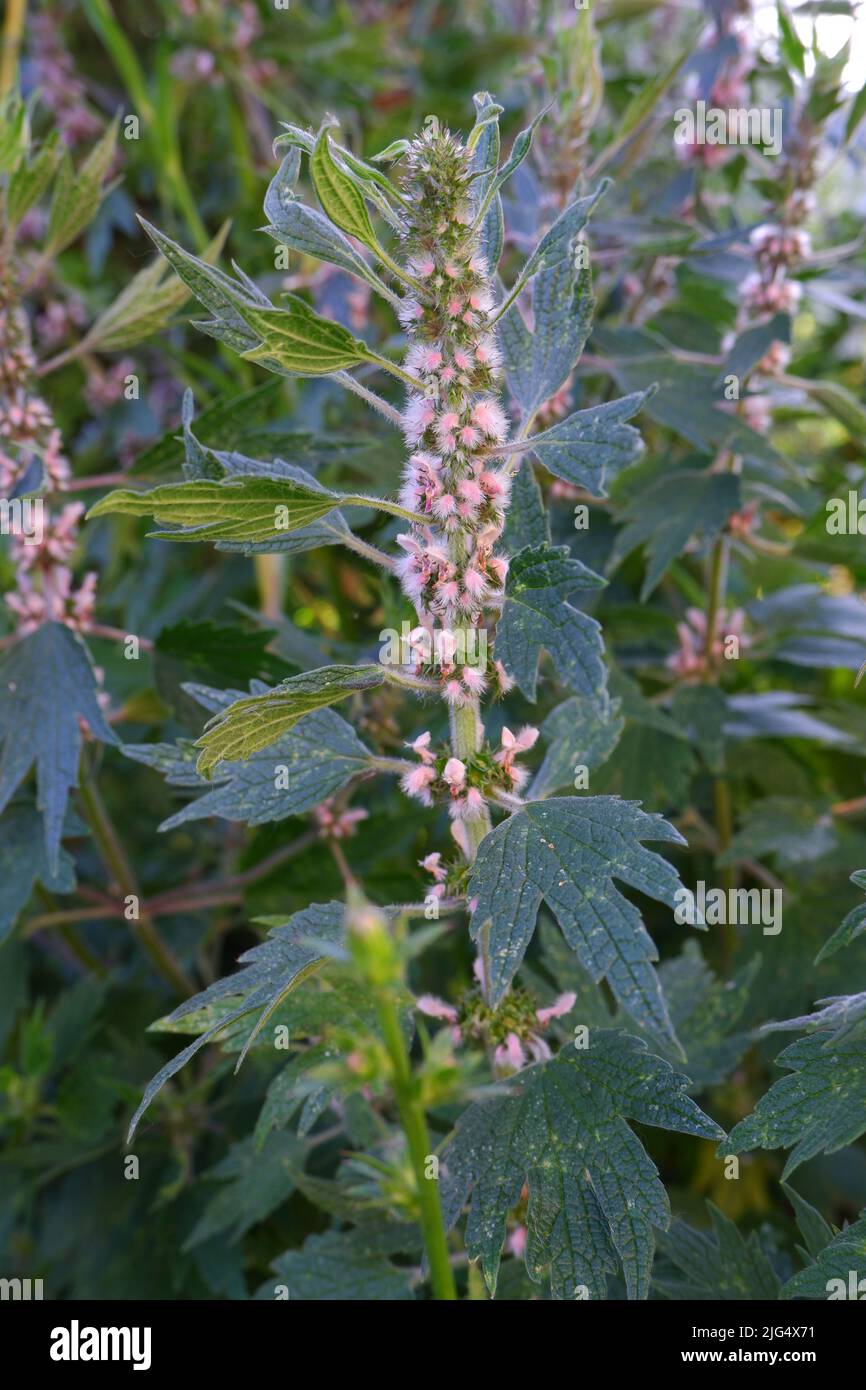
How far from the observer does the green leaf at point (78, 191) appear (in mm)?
1206

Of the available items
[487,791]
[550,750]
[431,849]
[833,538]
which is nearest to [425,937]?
[487,791]

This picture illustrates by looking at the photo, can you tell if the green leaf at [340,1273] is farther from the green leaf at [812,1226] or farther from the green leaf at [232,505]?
the green leaf at [232,505]

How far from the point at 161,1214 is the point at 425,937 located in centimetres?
97

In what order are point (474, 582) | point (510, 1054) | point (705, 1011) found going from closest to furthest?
point (474, 582) → point (510, 1054) → point (705, 1011)

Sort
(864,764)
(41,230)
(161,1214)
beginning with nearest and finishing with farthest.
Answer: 1. (161,1214)
2. (864,764)
3. (41,230)

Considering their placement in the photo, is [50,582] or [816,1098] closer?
[816,1098]

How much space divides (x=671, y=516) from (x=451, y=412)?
547mm

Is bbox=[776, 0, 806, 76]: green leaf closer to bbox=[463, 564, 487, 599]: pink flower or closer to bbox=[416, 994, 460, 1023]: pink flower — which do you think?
bbox=[463, 564, 487, 599]: pink flower

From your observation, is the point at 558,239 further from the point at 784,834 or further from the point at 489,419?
the point at 784,834

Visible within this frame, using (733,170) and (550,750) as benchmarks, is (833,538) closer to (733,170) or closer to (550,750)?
(733,170)

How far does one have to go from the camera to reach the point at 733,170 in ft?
5.44

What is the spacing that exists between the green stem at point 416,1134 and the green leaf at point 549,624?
0.27m

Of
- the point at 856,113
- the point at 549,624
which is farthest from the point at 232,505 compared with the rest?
the point at 856,113

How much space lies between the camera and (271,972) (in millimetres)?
783
